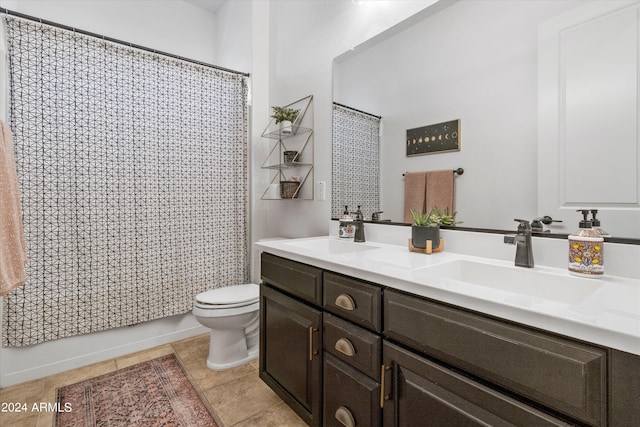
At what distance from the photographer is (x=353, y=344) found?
40.2 inches

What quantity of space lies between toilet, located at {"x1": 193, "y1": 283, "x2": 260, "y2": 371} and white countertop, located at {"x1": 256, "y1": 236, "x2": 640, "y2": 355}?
2.62ft

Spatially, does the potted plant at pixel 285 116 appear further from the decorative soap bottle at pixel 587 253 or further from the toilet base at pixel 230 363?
the decorative soap bottle at pixel 587 253

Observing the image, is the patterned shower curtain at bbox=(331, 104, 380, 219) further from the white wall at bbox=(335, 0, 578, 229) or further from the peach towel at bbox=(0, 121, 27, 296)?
the peach towel at bbox=(0, 121, 27, 296)

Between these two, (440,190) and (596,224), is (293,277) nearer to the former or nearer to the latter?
(440,190)

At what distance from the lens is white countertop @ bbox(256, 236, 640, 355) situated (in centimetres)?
55

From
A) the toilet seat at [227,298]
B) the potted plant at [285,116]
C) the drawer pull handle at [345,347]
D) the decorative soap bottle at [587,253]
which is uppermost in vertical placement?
the potted plant at [285,116]

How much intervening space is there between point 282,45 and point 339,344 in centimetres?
221

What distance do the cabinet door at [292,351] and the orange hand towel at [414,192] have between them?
0.67 meters

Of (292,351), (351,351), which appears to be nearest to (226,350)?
(292,351)

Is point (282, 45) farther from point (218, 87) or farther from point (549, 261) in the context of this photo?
point (549, 261)

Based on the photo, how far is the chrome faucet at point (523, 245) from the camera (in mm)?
992

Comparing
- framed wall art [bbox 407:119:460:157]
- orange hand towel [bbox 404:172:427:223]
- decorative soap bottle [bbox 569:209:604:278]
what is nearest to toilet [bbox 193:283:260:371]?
orange hand towel [bbox 404:172:427:223]

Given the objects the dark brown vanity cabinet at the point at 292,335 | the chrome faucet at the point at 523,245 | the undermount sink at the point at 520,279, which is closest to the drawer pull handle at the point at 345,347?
the dark brown vanity cabinet at the point at 292,335

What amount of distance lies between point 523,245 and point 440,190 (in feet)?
1.37
